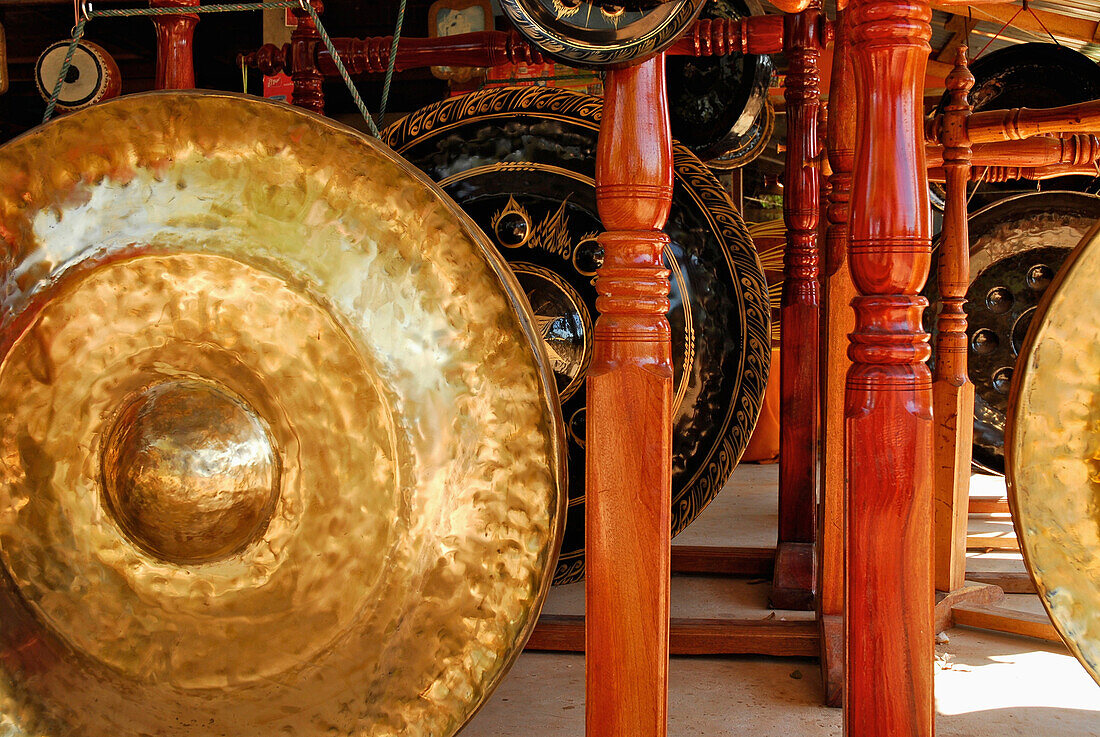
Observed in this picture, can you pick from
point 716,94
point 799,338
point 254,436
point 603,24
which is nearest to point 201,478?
point 254,436

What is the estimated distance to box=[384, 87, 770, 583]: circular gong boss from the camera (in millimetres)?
2287

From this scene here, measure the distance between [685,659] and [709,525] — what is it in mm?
1659

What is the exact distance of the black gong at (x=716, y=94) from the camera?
3035 millimetres

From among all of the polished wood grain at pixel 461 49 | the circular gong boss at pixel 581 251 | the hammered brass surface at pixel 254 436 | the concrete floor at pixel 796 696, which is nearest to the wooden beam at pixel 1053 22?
the polished wood grain at pixel 461 49

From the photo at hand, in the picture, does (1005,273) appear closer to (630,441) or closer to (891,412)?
(891,412)

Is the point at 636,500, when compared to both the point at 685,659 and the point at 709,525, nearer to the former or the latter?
the point at 685,659

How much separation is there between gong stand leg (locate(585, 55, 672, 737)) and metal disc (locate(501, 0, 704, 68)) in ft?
0.24

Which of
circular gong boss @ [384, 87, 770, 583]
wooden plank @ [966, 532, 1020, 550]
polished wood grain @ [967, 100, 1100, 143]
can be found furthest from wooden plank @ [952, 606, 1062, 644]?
polished wood grain @ [967, 100, 1100, 143]

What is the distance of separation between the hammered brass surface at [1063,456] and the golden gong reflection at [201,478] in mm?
871

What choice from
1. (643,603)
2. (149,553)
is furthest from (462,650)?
(149,553)

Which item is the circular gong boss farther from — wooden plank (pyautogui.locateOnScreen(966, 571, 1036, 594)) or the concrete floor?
wooden plank (pyautogui.locateOnScreen(966, 571, 1036, 594))

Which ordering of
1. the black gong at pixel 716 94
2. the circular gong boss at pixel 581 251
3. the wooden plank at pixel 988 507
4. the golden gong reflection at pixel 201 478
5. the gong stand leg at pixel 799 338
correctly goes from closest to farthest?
the golden gong reflection at pixel 201 478
the circular gong boss at pixel 581 251
the gong stand leg at pixel 799 338
the black gong at pixel 716 94
the wooden plank at pixel 988 507

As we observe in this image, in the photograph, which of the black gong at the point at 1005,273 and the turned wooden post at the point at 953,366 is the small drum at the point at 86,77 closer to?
the turned wooden post at the point at 953,366

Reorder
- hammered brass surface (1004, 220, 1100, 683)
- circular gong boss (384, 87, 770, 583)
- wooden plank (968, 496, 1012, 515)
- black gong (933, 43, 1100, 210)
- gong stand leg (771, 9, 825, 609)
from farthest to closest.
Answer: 1. black gong (933, 43, 1100, 210)
2. wooden plank (968, 496, 1012, 515)
3. gong stand leg (771, 9, 825, 609)
4. circular gong boss (384, 87, 770, 583)
5. hammered brass surface (1004, 220, 1100, 683)
